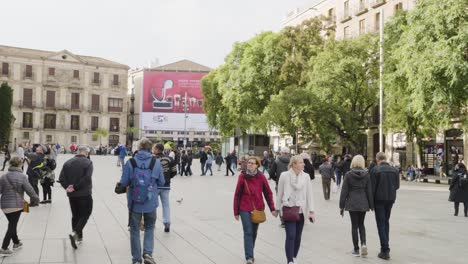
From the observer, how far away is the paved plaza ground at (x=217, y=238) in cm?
795

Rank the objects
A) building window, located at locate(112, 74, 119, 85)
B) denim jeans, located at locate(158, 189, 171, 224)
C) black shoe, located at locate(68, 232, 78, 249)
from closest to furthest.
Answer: black shoe, located at locate(68, 232, 78, 249) < denim jeans, located at locate(158, 189, 171, 224) < building window, located at locate(112, 74, 119, 85)

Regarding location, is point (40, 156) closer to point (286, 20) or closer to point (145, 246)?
point (145, 246)

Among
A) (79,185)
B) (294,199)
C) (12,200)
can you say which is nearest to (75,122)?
(79,185)

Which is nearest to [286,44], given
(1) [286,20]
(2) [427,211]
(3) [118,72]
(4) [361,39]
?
(4) [361,39]

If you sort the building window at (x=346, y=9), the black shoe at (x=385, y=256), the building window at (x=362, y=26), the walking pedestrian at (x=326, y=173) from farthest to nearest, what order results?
the building window at (x=346, y=9) → the building window at (x=362, y=26) → the walking pedestrian at (x=326, y=173) → the black shoe at (x=385, y=256)

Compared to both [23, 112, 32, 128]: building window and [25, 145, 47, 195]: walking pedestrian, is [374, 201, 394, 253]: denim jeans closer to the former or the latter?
[25, 145, 47, 195]: walking pedestrian

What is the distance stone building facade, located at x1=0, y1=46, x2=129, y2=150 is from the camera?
80062 mm

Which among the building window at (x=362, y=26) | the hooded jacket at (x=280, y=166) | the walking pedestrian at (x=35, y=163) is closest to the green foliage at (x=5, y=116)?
the building window at (x=362, y=26)

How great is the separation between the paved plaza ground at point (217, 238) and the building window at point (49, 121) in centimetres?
7131

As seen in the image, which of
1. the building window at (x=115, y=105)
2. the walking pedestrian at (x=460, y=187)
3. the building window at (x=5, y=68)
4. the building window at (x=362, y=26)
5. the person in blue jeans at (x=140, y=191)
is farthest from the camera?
the building window at (x=115, y=105)

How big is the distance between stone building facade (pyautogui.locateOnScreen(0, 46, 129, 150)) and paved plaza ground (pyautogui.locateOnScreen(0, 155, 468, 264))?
Result: 7108 centimetres

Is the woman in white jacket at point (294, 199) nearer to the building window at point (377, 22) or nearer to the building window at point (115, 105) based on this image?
the building window at point (377, 22)

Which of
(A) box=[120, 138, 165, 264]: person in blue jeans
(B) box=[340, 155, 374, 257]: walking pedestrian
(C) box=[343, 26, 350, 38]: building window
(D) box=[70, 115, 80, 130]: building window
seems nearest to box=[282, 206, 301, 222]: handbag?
(B) box=[340, 155, 374, 257]: walking pedestrian

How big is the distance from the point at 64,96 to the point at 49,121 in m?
4.86
